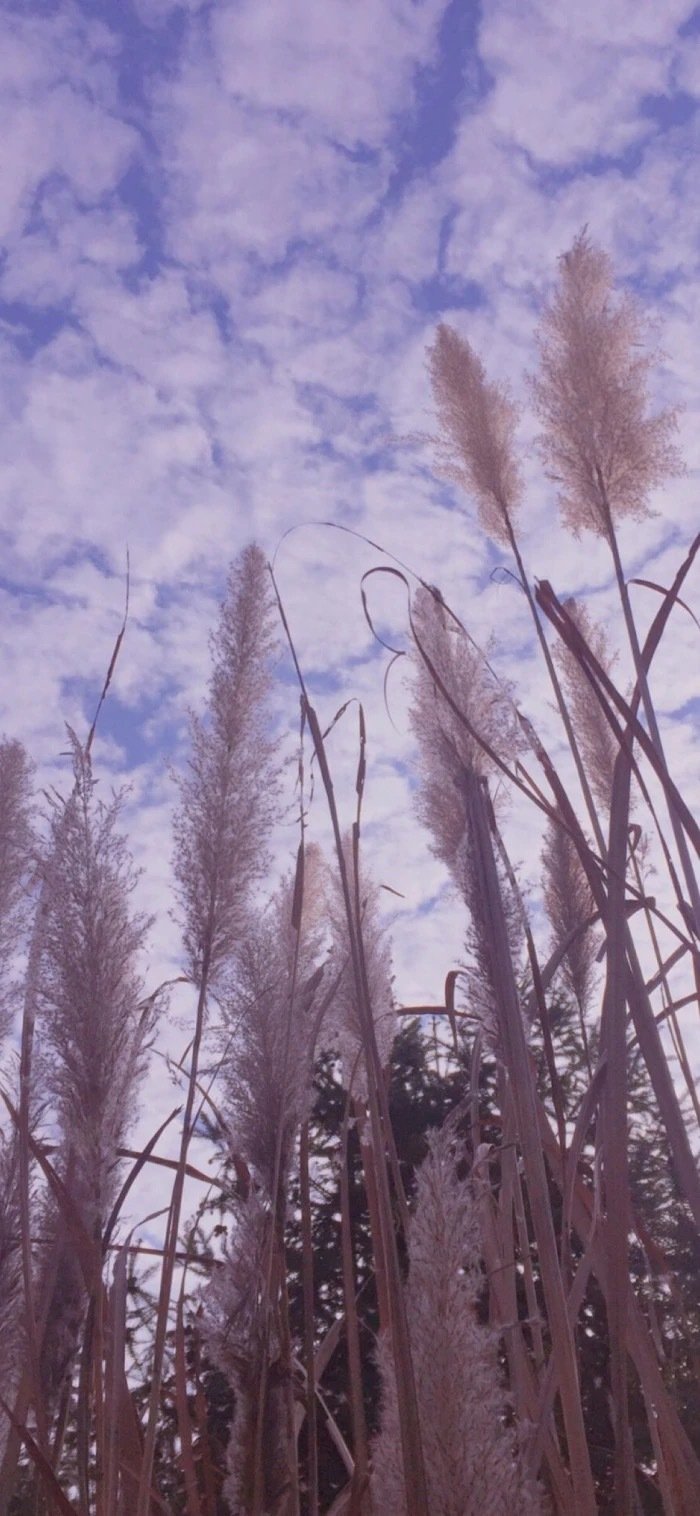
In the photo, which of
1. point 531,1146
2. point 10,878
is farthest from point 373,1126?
point 10,878

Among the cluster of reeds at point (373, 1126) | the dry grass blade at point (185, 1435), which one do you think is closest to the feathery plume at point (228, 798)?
the cluster of reeds at point (373, 1126)

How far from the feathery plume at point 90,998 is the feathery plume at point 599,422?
171cm

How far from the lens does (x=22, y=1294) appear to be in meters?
1.87

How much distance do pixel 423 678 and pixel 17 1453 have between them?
1878 millimetres

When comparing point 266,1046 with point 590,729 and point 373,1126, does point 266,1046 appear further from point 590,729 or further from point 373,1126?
point 590,729

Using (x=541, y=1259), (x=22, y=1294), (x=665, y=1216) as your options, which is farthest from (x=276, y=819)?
(x=665, y=1216)

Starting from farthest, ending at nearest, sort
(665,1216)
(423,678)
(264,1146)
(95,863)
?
(665,1216)
(423,678)
(95,863)
(264,1146)

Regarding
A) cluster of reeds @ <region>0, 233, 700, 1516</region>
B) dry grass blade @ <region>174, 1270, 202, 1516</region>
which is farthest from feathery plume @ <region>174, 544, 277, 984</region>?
dry grass blade @ <region>174, 1270, 202, 1516</region>

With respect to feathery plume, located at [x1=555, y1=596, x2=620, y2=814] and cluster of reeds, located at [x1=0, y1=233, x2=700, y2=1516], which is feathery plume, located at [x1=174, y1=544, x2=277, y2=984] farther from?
feathery plume, located at [x1=555, y1=596, x2=620, y2=814]

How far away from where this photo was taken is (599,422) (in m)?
3.19

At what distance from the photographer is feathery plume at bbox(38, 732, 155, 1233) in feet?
6.21

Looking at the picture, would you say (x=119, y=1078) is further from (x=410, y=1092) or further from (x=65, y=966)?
(x=410, y=1092)

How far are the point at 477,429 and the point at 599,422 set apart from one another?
1.41ft

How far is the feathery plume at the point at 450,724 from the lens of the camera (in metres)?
2.27
